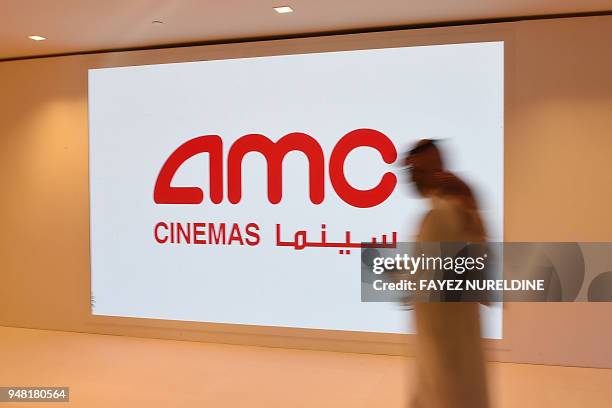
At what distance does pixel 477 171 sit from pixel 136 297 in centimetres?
362

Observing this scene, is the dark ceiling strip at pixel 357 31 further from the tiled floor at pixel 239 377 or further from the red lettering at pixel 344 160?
the tiled floor at pixel 239 377

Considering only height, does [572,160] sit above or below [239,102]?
below

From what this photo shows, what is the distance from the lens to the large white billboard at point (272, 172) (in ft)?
15.4

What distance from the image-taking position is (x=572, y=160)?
4465 millimetres

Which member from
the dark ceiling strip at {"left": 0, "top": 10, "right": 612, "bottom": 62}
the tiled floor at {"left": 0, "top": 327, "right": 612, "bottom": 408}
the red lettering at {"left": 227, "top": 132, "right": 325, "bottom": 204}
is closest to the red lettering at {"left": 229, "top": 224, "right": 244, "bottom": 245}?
the red lettering at {"left": 227, "top": 132, "right": 325, "bottom": 204}

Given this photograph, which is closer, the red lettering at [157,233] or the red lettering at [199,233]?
the red lettering at [199,233]

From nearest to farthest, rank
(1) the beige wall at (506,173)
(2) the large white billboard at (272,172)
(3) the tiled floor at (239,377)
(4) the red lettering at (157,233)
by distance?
(3) the tiled floor at (239,377) → (1) the beige wall at (506,173) → (2) the large white billboard at (272,172) → (4) the red lettering at (157,233)

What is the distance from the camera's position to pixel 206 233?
532 cm

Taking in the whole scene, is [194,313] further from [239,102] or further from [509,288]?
[509,288]

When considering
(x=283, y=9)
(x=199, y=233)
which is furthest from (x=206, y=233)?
(x=283, y=9)

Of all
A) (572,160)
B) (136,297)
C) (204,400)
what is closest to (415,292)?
(204,400)

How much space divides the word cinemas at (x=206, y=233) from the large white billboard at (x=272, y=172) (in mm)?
12

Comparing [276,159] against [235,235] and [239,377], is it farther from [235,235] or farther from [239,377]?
[239,377]

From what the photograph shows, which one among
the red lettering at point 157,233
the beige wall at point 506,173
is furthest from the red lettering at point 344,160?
the red lettering at point 157,233
